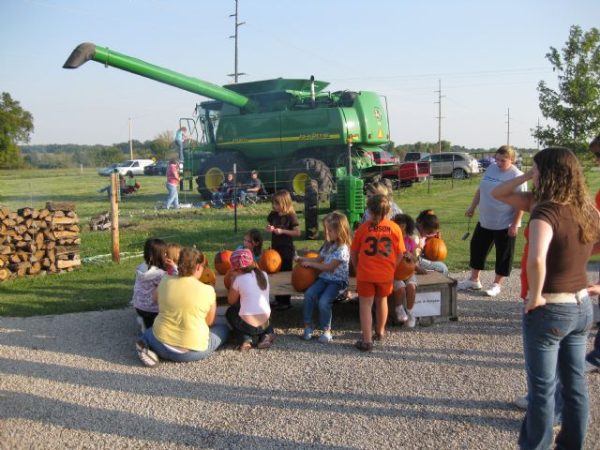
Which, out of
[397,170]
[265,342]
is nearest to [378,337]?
[265,342]

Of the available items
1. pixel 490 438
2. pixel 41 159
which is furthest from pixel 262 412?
pixel 41 159

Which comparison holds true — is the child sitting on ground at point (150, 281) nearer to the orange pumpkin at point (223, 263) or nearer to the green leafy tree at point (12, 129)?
the orange pumpkin at point (223, 263)

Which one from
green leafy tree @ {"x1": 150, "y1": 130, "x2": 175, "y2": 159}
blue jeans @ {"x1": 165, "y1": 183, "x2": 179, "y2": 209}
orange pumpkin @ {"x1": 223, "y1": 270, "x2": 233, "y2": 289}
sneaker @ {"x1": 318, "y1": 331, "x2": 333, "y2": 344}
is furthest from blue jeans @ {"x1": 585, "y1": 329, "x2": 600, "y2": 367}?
green leafy tree @ {"x1": 150, "y1": 130, "x2": 175, "y2": 159}

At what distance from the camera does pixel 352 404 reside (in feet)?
14.3

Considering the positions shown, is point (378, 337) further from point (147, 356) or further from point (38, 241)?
point (38, 241)

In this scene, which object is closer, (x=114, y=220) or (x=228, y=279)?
(x=228, y=279)

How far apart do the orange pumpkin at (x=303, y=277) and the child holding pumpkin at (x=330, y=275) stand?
4.7 inches

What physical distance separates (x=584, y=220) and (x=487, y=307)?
3890 mm

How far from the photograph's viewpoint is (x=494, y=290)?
7.35 meters

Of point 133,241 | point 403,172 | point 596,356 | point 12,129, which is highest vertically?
point 12,129

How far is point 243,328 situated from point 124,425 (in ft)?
5.62

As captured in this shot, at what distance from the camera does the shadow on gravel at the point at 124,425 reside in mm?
3818

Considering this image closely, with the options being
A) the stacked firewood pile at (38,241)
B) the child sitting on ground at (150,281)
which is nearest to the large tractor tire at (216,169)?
the stacked firewood pile at (38,241)

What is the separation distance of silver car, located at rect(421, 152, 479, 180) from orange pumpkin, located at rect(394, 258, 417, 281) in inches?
1046
